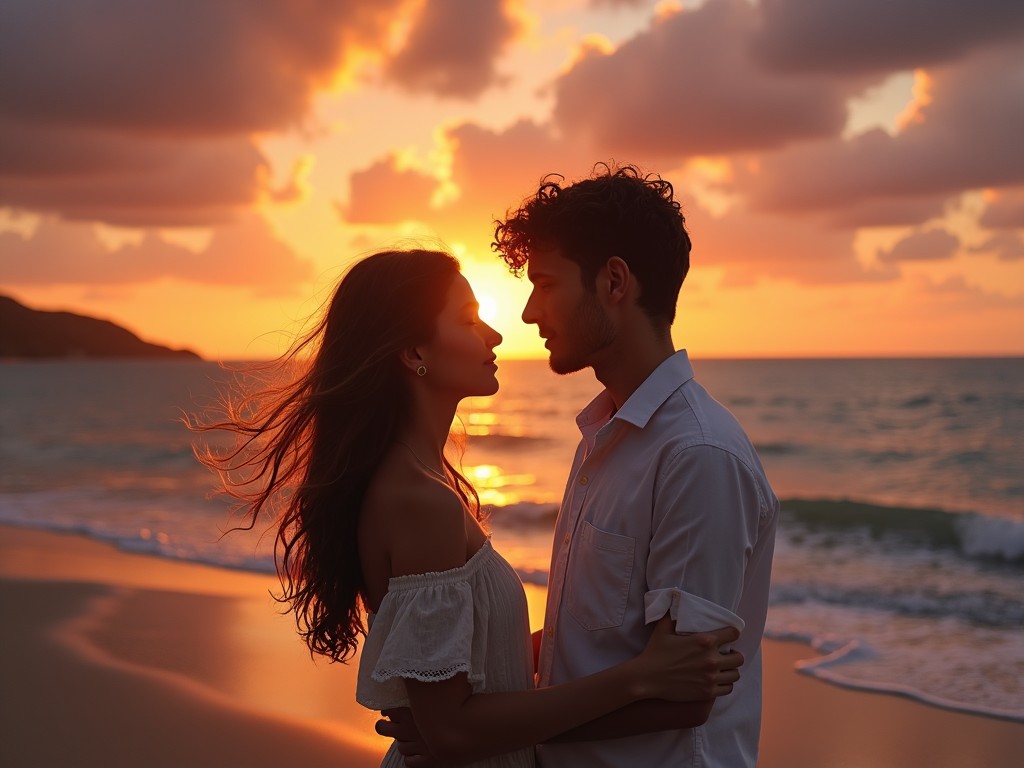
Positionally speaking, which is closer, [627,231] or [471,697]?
[471,697]

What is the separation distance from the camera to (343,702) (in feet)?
21.4

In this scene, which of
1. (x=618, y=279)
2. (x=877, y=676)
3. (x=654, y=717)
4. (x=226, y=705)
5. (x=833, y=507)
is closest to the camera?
(x=654, y=717)

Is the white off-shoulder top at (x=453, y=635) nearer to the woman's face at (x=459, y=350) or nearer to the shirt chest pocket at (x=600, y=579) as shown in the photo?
the shirt chest pocket at (x=600, y=579)

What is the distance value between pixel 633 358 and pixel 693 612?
801mm

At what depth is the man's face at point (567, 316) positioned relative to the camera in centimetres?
283

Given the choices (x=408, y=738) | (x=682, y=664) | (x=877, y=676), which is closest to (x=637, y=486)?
(x=682, y=664)

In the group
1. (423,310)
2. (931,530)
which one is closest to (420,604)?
(423,310)

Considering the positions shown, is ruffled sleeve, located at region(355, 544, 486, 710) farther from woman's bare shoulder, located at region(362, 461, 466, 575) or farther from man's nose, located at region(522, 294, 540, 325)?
man's nose, located at region(522, 294, 540, 325)

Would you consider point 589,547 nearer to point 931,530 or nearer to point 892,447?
point 931,530

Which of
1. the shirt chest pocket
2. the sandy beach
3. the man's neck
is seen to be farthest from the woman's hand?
the sandy beach

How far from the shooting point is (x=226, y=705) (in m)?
6.46

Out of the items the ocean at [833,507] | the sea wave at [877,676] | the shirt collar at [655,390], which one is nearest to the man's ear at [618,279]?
the shirt collar at [655,390]

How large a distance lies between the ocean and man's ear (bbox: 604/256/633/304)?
1.49 metres

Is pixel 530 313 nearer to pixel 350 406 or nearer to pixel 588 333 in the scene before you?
pixel 588 333
